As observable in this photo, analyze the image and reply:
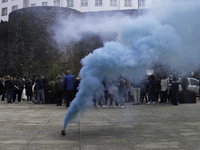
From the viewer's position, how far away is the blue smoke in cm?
579

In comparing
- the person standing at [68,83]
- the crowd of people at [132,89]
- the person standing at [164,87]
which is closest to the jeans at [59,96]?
the crowd of people at [132,89]

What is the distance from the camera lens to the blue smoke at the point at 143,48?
5.79m

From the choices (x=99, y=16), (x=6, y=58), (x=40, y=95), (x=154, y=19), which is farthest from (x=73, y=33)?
(x=154, y=19)

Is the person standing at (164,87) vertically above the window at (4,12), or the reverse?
the window at (4,12)

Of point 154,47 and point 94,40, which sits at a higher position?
point 94,40

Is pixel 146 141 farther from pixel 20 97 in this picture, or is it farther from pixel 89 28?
pixel 89 28

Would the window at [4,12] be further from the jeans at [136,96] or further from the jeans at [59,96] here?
the jeans at [136,96]

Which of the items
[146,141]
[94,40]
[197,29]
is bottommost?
[146,141]

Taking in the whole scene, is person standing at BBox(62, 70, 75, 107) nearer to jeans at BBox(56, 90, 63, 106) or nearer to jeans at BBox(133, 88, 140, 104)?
jeans at BBox(56, 90, 63, 106)

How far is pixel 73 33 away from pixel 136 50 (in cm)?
2470

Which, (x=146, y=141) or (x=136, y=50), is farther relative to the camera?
(x=136, y=50)

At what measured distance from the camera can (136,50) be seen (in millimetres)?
5965

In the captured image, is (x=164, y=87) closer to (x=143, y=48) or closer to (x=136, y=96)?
(x=136, y=96)

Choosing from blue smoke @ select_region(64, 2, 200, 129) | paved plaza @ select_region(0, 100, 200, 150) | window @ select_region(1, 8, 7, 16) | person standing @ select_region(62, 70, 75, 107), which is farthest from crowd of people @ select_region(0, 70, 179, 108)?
window @ select_region(1, 8, 7, 16)
